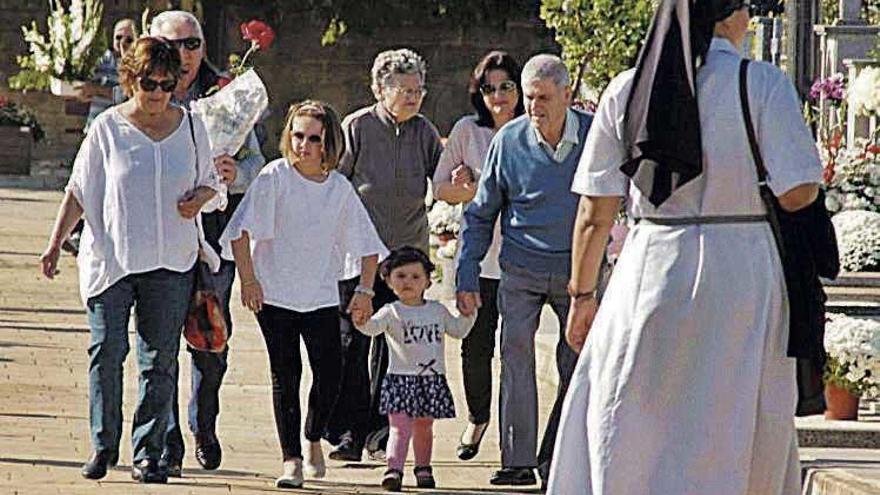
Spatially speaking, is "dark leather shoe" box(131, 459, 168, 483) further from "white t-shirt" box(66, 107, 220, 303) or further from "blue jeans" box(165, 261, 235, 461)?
"white t-shirt" box(66, 107, 220, 303)

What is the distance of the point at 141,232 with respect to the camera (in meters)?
9.46

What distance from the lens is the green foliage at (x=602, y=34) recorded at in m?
20.6

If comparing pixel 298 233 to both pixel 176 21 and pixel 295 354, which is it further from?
pixel 176 21

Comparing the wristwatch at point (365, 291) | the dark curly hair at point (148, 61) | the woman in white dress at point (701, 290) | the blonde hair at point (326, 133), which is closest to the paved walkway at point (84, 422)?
the wristwatch at point (365, 291)

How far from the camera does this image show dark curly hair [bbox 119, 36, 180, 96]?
9.46 m

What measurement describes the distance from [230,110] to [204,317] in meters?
0.97

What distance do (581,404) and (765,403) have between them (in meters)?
0.50

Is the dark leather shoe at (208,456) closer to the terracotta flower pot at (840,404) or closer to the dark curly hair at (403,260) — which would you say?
the dark curly hair at (403,260)

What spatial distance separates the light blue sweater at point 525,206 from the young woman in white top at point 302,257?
0.40 m

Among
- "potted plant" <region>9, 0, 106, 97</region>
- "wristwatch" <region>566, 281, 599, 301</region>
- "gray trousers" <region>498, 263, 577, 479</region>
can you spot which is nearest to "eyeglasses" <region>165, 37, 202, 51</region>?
"gray trousers" <region>498, 263, 577, 479</region>

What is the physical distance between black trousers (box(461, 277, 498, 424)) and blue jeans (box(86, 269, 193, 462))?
1.62 m

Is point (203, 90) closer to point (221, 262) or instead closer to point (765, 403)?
point (221, 262)

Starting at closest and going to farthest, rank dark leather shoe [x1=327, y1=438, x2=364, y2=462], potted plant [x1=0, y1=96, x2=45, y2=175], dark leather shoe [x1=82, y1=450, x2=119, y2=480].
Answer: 1. dark leather shoe [x1=82, y1=450, x2=119, y2=480]
2. dark leather shoe [x1=327, y1=438, x2=364, y2=462]
3. potted plant [x1=0, y1=96, x2=45, y2=175]

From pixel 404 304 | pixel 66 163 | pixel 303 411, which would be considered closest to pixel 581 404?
pixel 404 304
